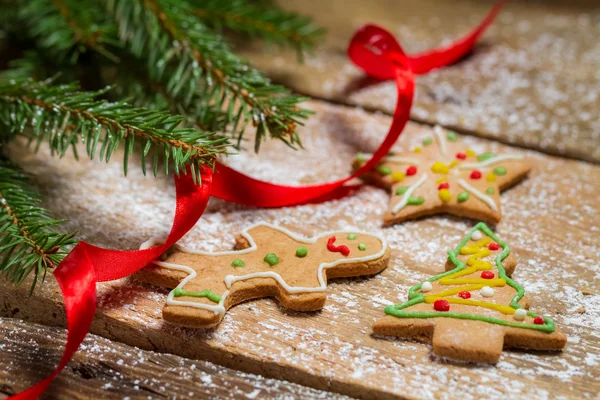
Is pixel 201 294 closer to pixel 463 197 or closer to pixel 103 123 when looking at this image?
pixel 103 123

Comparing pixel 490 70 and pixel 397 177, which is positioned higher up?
pixel 490 70

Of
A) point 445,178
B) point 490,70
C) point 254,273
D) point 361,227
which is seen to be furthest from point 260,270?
point 490,70

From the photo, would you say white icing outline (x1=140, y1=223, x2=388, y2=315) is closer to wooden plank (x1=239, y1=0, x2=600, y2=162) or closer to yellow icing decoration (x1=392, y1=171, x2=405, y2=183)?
yellow icing decoration (x1=392, y1=171, x2=405, y2=183)

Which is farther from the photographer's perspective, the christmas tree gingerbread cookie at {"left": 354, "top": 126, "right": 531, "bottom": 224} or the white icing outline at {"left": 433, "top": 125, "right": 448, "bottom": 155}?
the white icing outline at {"left": 433, "top": 125, "right": 448, "bottom": 155}

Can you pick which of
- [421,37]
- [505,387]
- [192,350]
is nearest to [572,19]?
[421,37]

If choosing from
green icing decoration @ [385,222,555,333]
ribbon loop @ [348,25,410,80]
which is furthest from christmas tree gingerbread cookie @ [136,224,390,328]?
ribbon loop @ [348,25,410,80]

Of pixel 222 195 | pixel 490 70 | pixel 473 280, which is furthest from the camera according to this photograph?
pixel 490 70

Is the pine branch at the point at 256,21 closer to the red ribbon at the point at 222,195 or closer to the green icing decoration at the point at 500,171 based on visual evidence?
the red ribbon at the point at 222,195

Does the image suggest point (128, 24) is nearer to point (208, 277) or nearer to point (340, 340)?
point (208, 277)
